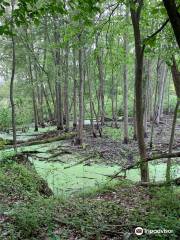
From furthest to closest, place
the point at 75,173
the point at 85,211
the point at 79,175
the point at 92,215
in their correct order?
the point at 75,173, the point at 79,175, the point at 85,211, the point at 92,215

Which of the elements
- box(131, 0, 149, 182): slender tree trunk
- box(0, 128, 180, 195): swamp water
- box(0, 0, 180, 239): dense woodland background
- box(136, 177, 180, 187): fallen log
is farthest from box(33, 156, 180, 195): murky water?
box(136, 177, 180, 187): fallen log

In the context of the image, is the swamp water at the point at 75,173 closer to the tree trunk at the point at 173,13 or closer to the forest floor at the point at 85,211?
the forest floor at the point at 85,211

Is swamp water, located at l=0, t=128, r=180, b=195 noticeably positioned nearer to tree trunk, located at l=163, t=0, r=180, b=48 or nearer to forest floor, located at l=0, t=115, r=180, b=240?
forest floor, located at l=0, t=115, r=180, b=240

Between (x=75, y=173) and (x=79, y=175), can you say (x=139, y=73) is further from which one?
(x=75, y=173)

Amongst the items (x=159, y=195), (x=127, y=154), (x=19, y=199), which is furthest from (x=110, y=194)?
(x=127, y=154)

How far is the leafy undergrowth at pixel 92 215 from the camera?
3227 millimetres

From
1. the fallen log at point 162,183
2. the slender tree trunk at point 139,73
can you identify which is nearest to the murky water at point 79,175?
the slender tree trunk at point 139,73

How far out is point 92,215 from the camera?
12.3ft

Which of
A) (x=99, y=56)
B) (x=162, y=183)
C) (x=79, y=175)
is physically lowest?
(x=79, y=175)

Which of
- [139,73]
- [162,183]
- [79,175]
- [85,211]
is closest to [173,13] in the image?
[85,211]

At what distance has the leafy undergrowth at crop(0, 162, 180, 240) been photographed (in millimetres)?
3227

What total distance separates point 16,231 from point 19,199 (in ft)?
5.05

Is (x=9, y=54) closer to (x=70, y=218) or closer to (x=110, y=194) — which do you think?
(x=110, y=194)

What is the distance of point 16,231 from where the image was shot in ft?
11.0
